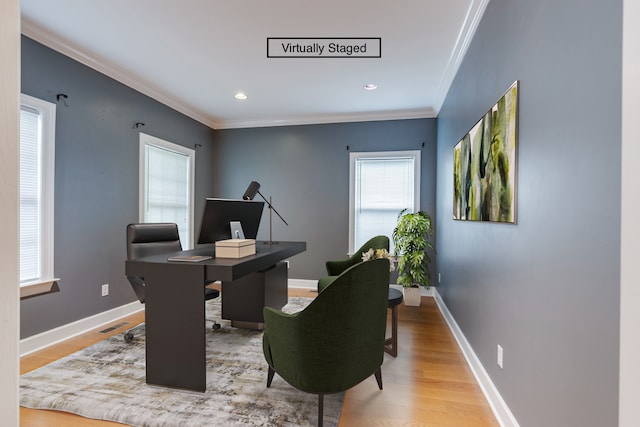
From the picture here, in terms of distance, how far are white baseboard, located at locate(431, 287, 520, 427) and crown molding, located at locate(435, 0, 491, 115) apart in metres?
2.39

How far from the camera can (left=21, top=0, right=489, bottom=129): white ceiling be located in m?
2.30

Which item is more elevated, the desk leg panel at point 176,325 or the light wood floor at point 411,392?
the desk leg panel at point 176,325

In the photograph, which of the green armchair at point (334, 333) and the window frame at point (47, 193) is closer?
the green armchair at point (334, 333)

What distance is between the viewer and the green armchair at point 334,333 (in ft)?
5.06

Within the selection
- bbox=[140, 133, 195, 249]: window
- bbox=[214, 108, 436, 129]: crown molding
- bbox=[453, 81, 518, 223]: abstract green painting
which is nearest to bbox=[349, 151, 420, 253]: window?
bbox=[214, 108, 436, 129]: crown molding

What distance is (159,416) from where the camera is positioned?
176cm

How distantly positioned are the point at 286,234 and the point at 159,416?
3.34m

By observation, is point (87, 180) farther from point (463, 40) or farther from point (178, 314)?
point (463, 40)

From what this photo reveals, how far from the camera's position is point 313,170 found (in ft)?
16.1

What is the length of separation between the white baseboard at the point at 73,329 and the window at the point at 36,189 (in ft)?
1.36

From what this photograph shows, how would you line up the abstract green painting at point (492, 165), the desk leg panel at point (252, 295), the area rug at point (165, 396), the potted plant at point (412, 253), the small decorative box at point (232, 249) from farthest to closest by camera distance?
the potted plant at point (412, 253)
the desk leg panel at point (252, 295)
the small decorative box at point (232, 249)
the area rug at point (165, 396)
the abstract green painting at point (492, 165)

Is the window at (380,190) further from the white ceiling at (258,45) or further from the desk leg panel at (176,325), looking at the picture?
the desk leg panel at (176,325)

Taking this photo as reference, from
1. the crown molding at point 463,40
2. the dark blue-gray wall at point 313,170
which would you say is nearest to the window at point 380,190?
the dark blue-gray wall at point 313,170

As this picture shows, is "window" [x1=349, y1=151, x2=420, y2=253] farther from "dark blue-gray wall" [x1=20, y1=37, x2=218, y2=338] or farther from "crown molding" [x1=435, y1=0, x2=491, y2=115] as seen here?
"dark blue-gray wall" [x1=20, y1=37, x2=218, y2=338]
